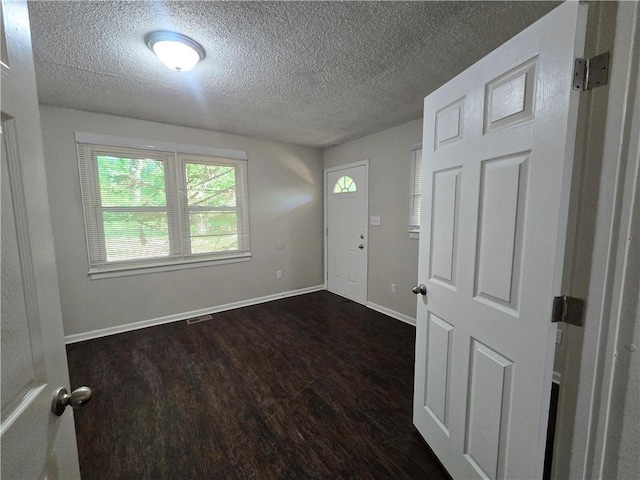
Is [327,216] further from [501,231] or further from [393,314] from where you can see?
[501,231]

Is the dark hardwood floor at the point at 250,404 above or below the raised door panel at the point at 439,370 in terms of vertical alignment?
below

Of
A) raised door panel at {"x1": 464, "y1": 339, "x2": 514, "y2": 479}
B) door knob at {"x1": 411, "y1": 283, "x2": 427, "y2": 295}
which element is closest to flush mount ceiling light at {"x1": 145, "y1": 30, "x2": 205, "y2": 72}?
door knob at {"x1": 411, "y1": 283, "x2": 427, "y2": 295}

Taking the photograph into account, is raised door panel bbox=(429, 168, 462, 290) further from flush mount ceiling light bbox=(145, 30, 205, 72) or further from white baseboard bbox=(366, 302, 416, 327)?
white baseboard bbox=(366, 302, 416, 327)

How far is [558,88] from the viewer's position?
771 millimetres

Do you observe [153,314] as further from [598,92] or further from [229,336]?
[598,92]

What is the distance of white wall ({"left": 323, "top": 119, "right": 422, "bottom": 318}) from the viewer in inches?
123

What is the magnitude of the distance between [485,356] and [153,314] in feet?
11.1

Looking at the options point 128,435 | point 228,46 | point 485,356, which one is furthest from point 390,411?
point 228,46

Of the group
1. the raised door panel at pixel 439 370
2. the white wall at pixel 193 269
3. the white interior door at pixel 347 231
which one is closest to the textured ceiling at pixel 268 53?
the white wall at pixel 193 269

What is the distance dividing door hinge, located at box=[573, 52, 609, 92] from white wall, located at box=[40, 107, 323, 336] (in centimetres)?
342

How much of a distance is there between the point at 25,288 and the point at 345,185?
3.75m

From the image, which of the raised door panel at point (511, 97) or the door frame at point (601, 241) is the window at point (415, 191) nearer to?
the raised door panel at point (511, 97)

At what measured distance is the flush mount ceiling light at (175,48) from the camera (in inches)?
60.0

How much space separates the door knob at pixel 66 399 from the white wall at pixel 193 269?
282 centimetres
